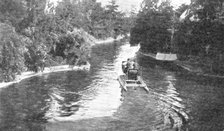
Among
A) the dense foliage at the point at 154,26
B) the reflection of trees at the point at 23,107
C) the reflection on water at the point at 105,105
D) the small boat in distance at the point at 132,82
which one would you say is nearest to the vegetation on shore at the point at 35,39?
the reflection on water at the point at 105,105

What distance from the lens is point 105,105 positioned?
29.7 m

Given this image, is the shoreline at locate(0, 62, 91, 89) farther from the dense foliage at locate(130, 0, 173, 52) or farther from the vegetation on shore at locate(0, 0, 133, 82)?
the dense foliage at locate(130, 0, 173, 52)

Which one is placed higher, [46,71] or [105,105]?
[46,71]

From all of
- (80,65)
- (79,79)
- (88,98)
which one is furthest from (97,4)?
(88,98)

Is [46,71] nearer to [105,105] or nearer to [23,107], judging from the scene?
[23,107]

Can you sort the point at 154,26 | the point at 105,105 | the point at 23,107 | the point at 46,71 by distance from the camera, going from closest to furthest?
the point at 23,107, the point at 105,105, the point at 46,71, the point at 154,26

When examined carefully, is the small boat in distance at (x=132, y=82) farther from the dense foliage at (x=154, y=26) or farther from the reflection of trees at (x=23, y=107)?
the dense foliage at (x=154, y=26)

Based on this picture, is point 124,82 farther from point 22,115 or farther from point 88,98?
point 22,115

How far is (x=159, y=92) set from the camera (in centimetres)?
3703

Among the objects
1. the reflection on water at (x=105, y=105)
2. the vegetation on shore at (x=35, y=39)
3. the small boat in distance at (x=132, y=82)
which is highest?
the vegetation on shore at (x=35, y=39)

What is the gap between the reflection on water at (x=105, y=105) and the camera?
2375cm

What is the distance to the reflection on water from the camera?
935 inches

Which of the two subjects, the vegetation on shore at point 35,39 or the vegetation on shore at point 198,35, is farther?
the vegetation on shore at point 198,35

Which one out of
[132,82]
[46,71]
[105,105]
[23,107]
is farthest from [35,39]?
[105,105]
